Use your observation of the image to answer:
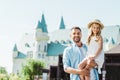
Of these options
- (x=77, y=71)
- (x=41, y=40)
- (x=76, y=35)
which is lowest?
(x=77, y=71)

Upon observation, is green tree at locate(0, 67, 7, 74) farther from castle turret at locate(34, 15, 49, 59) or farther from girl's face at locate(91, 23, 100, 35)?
girl's face at locate(91, 23, 100, 35)

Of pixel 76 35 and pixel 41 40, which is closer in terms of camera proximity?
pixel 76 35

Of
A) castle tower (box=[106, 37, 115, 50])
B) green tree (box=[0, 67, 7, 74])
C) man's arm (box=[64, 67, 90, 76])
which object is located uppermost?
castle tower (box=[106, 37, 115, 50])

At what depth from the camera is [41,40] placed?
106 metres

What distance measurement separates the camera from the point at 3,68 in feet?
334

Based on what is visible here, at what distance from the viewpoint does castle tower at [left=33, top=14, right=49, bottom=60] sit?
4134 inches

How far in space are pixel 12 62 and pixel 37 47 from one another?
873 cm

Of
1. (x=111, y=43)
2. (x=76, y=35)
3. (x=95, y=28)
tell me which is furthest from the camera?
(x=111, y=43)

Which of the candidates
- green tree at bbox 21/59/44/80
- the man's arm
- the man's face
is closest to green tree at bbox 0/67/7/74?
green tree at bbox 21/59/44/80

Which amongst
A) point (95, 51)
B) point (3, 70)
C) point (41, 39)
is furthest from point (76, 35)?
point (41, 39)

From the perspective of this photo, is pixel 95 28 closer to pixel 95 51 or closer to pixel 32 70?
pixel 95 51

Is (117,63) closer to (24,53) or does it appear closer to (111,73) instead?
(111,73)

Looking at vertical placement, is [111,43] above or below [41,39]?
below

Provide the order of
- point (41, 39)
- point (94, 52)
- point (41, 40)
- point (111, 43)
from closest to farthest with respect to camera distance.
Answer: point (94, 52) → point (111, 43) → point (41, 39) → point (41, 40)
